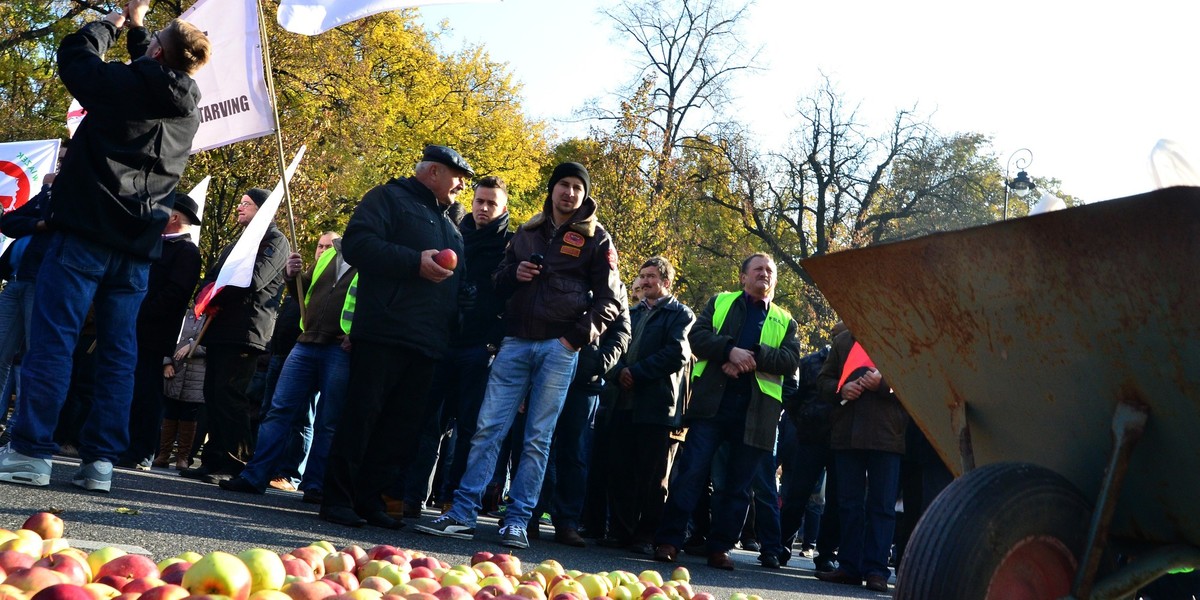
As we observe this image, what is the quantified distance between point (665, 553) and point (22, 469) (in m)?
3.77

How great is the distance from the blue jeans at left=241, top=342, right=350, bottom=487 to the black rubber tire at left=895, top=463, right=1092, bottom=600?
5.46 metres

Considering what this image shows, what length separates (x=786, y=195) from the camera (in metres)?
38.3

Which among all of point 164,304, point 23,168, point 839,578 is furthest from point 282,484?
point 23,168

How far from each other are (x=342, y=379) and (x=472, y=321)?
952mm

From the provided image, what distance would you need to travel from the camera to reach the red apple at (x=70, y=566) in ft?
8.55

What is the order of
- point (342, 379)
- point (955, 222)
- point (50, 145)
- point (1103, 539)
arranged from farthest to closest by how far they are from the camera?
1. point (955, 222)
2. point (50, 145)
3. point (342, 379)
4. point (1103, 539)

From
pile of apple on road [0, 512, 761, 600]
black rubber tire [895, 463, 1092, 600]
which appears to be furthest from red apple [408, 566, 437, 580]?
black rubber tire [895, 463, 1092, 600]

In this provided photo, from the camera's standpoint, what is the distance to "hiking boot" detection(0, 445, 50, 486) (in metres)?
5.15

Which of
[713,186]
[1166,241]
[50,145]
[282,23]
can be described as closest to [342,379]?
[282,23]

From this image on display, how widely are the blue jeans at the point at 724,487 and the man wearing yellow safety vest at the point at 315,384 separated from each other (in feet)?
7.62

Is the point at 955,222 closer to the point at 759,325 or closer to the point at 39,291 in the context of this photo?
the point at 759,325

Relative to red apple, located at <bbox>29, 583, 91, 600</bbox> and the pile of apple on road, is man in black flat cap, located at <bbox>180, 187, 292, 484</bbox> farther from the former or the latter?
red apple, located at <bbox>29, 583, 91, 600</bbox>

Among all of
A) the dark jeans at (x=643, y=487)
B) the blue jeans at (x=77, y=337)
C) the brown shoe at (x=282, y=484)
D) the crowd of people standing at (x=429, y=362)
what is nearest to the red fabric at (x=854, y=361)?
the crowd of people standing at (x=429, y=362)

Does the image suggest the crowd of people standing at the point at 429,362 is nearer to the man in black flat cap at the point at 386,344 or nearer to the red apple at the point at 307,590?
the man in black flat cap at the point at 386,344
